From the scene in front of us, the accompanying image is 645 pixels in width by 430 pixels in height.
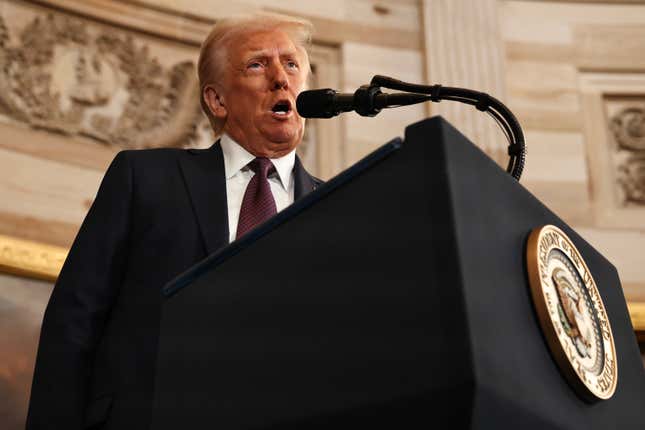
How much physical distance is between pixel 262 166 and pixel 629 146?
3663mm

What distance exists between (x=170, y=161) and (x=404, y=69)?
10.8 feet

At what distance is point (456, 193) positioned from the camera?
4.50ft

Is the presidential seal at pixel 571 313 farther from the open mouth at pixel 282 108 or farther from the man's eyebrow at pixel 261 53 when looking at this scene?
the man's eyebrow at pixel 261 53

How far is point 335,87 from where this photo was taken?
5328mm

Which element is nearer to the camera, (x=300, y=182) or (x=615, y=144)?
(x=300, y=182)

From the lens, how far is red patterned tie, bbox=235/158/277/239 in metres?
2.22

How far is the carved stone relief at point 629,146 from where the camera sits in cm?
550

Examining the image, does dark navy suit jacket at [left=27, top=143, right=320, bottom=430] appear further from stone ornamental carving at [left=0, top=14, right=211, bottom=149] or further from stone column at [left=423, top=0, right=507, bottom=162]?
stone column at [left=423, top=0, right=507, bottom=162]

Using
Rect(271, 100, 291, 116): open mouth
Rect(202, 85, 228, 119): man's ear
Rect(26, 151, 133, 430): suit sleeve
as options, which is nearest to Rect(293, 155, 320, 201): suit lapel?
Rect(271, 100, 291, 116): open mouth

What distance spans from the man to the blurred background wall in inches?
68.4

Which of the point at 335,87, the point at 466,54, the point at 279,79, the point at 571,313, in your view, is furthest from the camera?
the point at 466,54

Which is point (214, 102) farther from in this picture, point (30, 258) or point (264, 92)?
point (30, 258)

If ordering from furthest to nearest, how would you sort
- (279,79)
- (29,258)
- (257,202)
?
(29,258)
(279,79)
(257,202)

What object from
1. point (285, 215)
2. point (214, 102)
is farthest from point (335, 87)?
point (285, 215)
